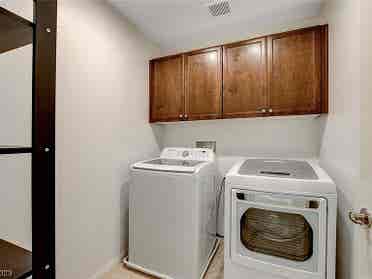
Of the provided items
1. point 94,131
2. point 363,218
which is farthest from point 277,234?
point 94,131

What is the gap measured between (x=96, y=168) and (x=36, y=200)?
3.18ft

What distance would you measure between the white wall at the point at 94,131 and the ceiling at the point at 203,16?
0.21m

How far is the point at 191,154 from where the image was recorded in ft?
6.73

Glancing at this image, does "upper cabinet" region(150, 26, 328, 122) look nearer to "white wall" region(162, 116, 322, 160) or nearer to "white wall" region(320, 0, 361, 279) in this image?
"white wall" region(320, 0, 361, 279)

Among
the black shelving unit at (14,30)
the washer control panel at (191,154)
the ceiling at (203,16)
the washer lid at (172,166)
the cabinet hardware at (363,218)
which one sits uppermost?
the ceiling at (203,16)

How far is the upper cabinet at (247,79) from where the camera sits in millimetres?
1562

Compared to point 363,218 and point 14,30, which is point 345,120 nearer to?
point 363,218

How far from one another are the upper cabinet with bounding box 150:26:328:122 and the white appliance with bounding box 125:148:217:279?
0.71 m

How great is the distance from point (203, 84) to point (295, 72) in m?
0.86

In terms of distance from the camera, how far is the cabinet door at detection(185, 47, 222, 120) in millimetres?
1915

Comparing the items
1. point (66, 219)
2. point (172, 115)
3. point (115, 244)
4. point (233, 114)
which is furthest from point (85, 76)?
point (115, 244)

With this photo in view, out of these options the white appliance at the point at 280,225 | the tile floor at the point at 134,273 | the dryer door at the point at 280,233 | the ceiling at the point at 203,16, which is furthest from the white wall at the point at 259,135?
the tile floor at the point at 134,273

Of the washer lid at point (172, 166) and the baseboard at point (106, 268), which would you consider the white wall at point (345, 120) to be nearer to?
the washer lid at point (172, 166)

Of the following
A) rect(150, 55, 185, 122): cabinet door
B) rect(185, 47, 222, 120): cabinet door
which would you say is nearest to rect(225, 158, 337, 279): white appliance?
rect(185, 47, 222, 120): cabinet door
